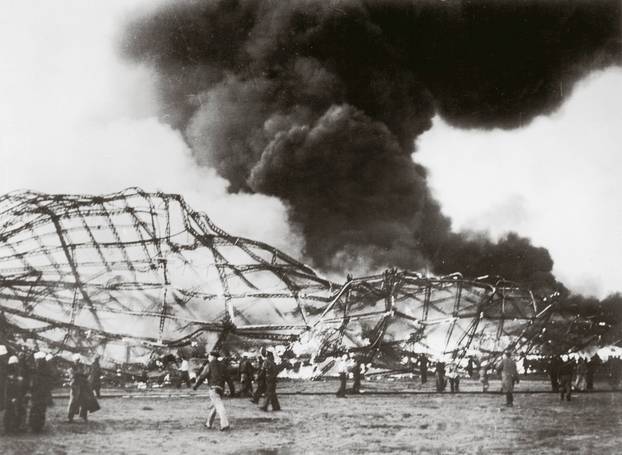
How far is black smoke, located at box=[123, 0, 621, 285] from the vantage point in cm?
1330

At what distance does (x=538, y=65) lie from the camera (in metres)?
15.5

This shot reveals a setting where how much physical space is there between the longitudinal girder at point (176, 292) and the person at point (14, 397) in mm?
3933

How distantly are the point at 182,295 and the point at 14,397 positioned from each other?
565 cm

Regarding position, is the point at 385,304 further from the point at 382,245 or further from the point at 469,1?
the point at 469,1

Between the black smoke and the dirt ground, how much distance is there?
628 centimetres

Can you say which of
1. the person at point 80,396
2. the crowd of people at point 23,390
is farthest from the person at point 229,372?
the crowd of people at point 23,390

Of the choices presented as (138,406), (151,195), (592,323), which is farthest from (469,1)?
(592,323)

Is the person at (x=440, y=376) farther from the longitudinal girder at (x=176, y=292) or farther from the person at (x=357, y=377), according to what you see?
the person at (x=357, y=377)

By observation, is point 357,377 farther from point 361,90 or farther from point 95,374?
point 361,90

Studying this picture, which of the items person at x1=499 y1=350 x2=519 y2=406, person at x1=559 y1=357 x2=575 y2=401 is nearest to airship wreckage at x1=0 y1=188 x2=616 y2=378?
person at x1=559 y1=357 x2=575 y2=401

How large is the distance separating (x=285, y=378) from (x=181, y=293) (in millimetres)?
4848

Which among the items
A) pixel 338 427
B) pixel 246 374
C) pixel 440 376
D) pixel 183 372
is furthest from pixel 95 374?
pixel 440 376

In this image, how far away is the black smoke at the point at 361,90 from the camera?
1330 centimetres

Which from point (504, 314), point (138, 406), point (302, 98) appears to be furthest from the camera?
point (302, 98)
